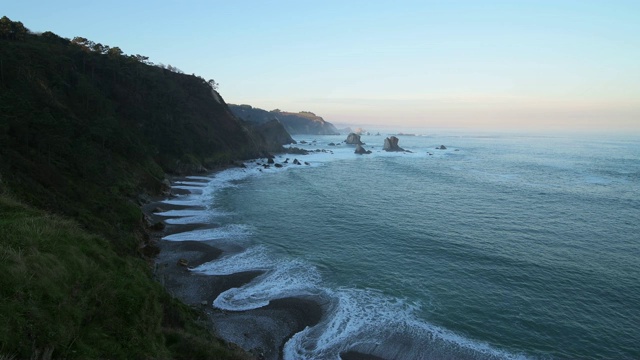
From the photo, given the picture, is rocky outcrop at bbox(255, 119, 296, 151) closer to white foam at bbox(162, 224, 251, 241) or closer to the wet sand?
white foam at bbox(162, 224, 251, 241)

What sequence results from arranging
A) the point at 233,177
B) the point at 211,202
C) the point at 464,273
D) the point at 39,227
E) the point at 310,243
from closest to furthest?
the point at 39,227, the point at 464,273, the point at 310,243, the point at 211,202, the point at 233,177

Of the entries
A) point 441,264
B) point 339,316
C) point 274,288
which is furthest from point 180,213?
point 441,264

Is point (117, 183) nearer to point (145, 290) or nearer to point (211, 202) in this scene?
point (211, 202)

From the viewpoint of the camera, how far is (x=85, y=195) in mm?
33469

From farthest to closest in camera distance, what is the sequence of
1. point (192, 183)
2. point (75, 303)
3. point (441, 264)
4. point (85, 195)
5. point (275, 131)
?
point (275, 131)
point (192, 183)
point (85, 195)
point (441, 264)
point (75, 303)

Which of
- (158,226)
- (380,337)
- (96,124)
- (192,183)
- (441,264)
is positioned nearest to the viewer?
(380,337)

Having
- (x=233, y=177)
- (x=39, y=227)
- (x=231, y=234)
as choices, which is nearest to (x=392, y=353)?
(x=39, y=227)

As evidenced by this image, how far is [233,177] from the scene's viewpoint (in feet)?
255

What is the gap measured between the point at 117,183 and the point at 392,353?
40.1 m

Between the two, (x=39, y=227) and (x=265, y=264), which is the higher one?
(x=39, y=227)

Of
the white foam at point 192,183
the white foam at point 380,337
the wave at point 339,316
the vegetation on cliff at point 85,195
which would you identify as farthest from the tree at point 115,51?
the white foam at point 380,337

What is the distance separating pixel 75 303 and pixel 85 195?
25174 millimetres

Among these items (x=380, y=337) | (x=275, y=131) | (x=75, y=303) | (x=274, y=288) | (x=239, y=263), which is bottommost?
(x=380, y=337)

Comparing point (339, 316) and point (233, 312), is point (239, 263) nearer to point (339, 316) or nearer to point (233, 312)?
point (233, 312)
